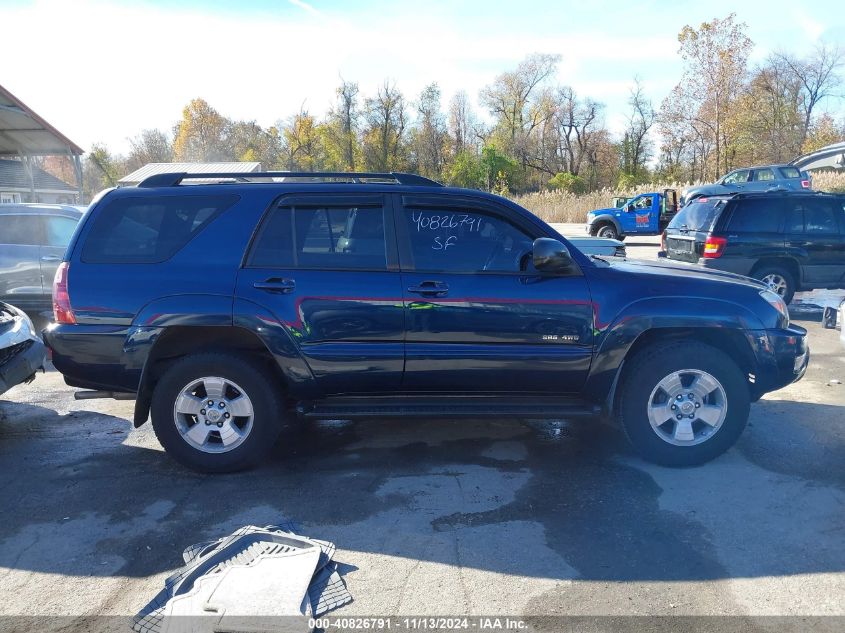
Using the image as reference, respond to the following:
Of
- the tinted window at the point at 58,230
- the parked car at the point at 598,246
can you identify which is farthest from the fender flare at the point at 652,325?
the tinted window at the point at 58,230

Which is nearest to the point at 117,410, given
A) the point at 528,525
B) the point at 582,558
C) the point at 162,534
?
the point at 162,534

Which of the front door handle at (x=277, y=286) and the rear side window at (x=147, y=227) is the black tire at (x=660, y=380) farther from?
the rear side window at (x=147, y=227)

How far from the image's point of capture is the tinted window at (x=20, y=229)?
31.1 feet

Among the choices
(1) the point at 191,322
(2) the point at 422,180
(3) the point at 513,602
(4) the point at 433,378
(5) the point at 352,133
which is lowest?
(3) the point at 513,602

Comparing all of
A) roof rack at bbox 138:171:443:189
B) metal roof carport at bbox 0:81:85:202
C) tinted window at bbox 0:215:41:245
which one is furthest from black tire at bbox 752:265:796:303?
metal roof carport at bbox 0:81:85:202

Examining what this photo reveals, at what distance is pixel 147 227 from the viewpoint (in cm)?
436

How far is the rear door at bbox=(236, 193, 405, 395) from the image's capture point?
4.19 m

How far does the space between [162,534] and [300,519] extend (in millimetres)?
746

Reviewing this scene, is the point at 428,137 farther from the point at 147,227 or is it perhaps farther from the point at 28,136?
the point at 147,227

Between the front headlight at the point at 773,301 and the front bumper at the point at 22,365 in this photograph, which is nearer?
the front headlight at the point at 773,301

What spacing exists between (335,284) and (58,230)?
24.0 feet

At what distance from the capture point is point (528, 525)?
359 cm

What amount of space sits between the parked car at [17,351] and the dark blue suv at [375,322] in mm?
1026

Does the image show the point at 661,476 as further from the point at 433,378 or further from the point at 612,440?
the point at 433,378
